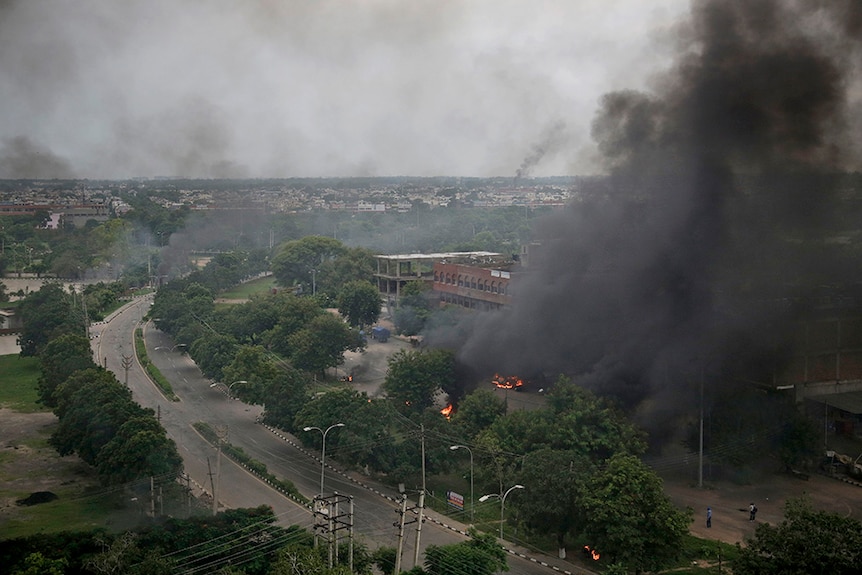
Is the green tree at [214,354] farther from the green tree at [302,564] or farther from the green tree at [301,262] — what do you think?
the green tree at [301,262]

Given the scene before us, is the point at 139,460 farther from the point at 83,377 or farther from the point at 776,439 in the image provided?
the point at 776,439

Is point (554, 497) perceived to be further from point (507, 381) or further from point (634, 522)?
point (507, 381)

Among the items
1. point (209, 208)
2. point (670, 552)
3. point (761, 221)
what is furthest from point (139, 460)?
point (209, 208)

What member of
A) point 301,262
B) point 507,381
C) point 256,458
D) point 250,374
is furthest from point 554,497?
point 301,262

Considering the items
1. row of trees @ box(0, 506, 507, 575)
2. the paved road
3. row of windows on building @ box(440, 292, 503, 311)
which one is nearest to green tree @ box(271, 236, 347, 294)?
row of windows on building @ box(440, 292, 503, 311)

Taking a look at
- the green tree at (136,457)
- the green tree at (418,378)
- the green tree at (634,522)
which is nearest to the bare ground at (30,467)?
the green tree at (136,457)
